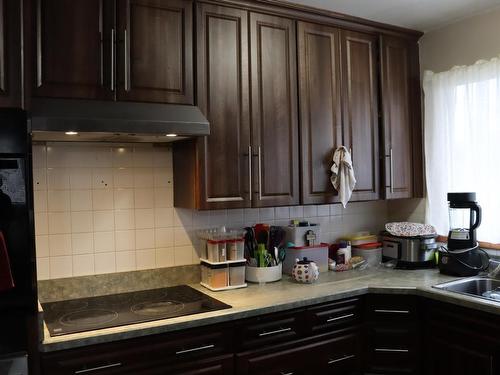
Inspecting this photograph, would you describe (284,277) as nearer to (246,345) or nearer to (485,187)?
(246,345)

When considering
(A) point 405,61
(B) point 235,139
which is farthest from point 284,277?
(A) point 405,61

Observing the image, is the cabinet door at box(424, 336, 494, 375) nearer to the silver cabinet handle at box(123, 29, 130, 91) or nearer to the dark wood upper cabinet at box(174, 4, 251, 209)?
the dark wood upper cabinet at box(174, 4, 251, 209)

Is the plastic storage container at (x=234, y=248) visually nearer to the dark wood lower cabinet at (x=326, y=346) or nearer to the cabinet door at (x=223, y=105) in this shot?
the cabinet door at (x=223, y=105)

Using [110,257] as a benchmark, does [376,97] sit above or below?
above

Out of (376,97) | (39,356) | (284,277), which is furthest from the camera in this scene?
(376,97)

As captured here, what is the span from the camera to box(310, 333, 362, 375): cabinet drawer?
2.36 m

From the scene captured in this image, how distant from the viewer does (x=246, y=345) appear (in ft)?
7.00

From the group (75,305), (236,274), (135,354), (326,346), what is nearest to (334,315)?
(326,346)

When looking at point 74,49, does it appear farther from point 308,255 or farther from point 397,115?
point 397,115

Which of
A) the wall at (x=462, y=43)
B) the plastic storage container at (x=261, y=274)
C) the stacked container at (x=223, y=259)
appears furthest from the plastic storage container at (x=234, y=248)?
the wall at (x=462, y=43)

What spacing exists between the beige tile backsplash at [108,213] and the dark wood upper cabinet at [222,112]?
203 mm

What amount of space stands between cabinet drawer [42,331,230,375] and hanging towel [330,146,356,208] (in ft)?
3.62

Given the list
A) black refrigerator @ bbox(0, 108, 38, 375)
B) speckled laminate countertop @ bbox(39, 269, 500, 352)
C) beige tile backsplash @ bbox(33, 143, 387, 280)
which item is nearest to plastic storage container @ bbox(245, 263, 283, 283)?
speckled laminate countertop @ bbox(39, 269, 500, 352)

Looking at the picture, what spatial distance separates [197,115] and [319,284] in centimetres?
112
